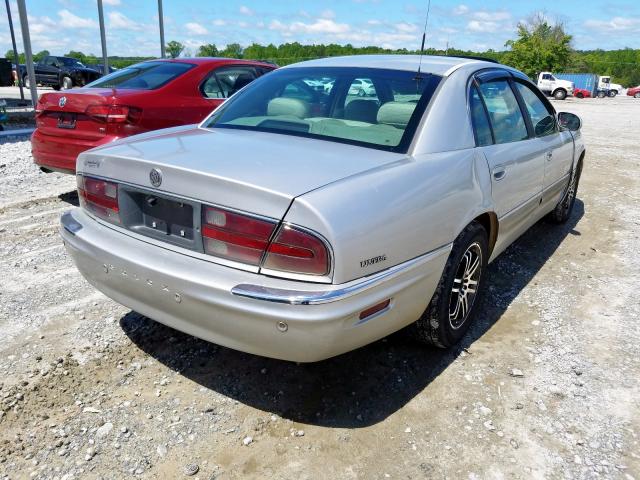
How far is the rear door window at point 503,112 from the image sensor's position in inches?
128

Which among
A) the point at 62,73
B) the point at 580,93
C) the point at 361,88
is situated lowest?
the point at 580,93

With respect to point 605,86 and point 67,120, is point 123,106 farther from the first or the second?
point 605,86

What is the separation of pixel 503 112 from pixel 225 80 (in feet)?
12.2

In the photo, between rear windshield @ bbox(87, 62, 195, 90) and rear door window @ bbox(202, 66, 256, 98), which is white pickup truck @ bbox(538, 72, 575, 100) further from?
rear windshield @ bbox(87, 62, 195, 90)

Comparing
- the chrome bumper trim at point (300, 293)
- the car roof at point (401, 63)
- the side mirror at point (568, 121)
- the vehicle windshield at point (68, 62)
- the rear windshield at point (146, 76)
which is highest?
the car roof at point (401, 63)

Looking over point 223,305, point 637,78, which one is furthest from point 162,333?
point 637,78

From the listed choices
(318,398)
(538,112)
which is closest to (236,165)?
(318,398)

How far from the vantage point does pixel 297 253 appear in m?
1.99

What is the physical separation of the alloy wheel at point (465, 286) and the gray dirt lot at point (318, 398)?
8.1 inches

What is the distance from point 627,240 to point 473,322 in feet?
9.10

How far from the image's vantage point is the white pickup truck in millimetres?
37344

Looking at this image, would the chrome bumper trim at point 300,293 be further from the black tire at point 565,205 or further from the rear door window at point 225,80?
the rear door window at point 225,80

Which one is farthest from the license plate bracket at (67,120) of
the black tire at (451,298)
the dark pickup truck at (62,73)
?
the dark pickup truck at (62,73)

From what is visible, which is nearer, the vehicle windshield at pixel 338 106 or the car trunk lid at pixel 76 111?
the vehicle windshield at pixel 338 106
